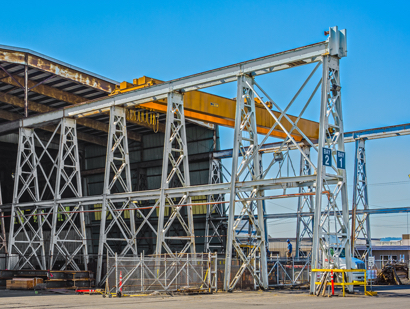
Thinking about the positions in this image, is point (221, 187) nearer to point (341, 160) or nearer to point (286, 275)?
point (341, 160)

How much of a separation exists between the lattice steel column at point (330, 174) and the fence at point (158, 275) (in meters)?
4.44

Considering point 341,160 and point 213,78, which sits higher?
point 213,78

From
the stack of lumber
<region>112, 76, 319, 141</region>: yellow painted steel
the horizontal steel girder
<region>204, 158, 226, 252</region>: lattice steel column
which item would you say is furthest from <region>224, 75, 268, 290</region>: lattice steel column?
<region>204, 158, 226, 252</region>: lattice steel column

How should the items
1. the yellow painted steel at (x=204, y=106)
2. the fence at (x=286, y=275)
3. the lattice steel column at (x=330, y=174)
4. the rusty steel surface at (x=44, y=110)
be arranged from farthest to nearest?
the rusty steel surface at (x=44, y=110) < the yellow painted steel at (x=204, y=106) < the fence at (x=286, y=275) < the lattice steel column at (x=330, y=174)

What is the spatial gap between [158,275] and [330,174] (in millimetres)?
8052

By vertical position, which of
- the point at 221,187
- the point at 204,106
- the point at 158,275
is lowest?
the point at 158,275

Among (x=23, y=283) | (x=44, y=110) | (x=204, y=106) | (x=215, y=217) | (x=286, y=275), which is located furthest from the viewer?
(x=215, y=217)

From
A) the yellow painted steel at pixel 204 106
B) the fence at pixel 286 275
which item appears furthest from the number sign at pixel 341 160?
the yellow painted steel at pixel 204 106

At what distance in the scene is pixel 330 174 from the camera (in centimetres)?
1956

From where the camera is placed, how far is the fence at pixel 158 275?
65.9 feet

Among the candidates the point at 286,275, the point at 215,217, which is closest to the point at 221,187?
the point at 286,275

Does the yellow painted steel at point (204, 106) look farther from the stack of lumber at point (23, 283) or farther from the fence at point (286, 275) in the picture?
the stack of lumber at point (23, 283)

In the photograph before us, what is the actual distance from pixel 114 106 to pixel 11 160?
2592 cm

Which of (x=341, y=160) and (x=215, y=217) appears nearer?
(x=341, y=160)
